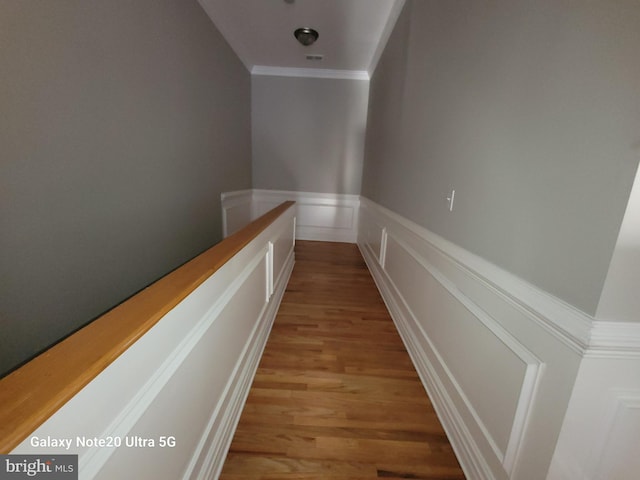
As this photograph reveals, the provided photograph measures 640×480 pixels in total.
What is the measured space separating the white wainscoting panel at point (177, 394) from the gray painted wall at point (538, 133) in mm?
941

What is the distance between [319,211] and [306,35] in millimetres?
2364

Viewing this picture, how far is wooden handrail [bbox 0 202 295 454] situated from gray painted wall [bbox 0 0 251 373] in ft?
2.98

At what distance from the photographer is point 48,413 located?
32 centimetres

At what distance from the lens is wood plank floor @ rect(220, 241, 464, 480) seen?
1.00 meters

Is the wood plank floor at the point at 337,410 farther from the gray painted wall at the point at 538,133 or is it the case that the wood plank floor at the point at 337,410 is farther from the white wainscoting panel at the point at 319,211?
the white wainscoting panel at the point at 319,211

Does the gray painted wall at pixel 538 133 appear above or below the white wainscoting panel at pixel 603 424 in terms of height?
above

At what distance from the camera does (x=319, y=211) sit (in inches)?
173

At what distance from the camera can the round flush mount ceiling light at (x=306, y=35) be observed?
2732 mm

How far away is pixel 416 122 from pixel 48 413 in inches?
77.8

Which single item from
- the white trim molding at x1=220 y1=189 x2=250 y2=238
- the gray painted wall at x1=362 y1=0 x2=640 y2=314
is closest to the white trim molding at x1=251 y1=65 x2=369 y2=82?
the white trim molding at x1=220 y1=189 x2=250 y2=238

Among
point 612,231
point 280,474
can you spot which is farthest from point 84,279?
point 612,231

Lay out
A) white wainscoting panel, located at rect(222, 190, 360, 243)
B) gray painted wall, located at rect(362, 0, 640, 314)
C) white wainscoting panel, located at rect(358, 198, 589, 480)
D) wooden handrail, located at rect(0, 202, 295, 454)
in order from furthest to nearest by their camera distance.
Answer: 1. white wainscoting panel, located at rect(222, 190, 360, 243)
2. white wainscoting panel, located at rect(358, 198, 589, 480)
3. gray painted wall, located at rect(362, 0, 640, 314)
4. wooden handrail, located at rect(0, 202, 295, 454)

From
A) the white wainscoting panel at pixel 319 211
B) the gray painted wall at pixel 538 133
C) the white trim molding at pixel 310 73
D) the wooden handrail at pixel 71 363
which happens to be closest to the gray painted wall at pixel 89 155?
the wooden handrail at pixel 71 363

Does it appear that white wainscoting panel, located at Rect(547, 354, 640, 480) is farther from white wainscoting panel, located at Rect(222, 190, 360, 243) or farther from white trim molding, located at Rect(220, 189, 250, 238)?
white wainscoting panel, located at Rect(222, 190, 360, 243)
